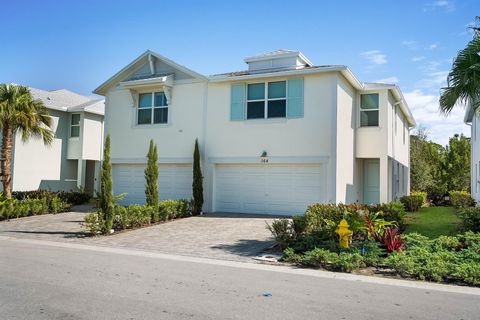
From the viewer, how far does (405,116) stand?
2656cm

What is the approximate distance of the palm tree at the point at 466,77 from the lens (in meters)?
10.8

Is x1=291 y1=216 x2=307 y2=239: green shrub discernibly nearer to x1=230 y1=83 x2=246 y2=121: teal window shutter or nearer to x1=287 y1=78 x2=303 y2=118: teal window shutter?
x1=287 y1=78 x2=303 y2=118: teal window shutter

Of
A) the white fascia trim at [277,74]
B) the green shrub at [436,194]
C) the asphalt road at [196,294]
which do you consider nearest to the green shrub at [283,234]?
the asphalt road at [196,294]

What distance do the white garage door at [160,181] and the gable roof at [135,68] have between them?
158 inches

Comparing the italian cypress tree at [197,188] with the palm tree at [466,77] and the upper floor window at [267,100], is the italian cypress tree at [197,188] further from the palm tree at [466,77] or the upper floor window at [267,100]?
the palm tree at [466,77]

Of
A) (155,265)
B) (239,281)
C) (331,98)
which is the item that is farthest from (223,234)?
(331,98)

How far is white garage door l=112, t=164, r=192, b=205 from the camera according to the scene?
791 inches

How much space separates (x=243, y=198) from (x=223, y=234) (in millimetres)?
5298

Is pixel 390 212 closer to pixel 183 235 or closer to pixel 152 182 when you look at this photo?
pixel 183 235

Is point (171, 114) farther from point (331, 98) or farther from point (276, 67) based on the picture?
point (331, 98)

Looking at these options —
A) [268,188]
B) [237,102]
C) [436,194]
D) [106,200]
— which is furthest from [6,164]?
[436,194]

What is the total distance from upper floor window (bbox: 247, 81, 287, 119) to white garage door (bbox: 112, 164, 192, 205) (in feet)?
13.3

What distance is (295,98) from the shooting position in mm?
17859

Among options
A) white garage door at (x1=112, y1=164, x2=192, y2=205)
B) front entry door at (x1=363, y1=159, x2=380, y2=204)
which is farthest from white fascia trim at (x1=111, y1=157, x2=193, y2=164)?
front entry door at (x1=363, y1=159, x2=380, y2=204)
